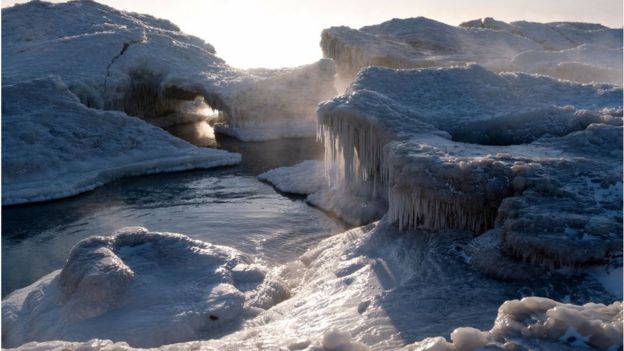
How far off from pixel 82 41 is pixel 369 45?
14.3 m

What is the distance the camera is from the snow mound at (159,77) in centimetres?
Result: 2256

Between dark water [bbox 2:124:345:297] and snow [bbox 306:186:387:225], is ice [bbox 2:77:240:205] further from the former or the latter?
snow [bbox 306:186:387:225]

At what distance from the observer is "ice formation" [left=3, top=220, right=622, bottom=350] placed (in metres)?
3.73

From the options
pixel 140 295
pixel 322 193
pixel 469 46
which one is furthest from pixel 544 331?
pixel 469 46

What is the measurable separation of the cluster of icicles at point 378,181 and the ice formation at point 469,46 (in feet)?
44.3

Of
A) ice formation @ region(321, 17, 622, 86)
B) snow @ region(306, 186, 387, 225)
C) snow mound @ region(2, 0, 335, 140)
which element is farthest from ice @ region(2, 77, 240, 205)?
ice formation @ region(321, 17, 622, 86)

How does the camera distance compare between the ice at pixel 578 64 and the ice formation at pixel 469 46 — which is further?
the ice formation at pixel 469 46

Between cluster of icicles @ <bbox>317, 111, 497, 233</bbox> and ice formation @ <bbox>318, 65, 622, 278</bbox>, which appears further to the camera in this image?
cluster of icicles @ <bbox>317, 111, 497, 233</bbox>

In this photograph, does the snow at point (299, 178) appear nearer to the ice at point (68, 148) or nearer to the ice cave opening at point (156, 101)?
the ice at point (68, 148)

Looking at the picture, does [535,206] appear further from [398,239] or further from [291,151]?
[291,151]

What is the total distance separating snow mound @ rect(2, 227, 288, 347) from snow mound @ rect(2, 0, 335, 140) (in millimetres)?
13423

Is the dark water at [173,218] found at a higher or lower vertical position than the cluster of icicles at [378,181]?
lower

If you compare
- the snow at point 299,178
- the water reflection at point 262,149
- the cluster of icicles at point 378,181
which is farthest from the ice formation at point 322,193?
the water reflection at point 262,149

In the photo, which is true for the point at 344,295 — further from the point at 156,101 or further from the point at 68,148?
the point at 156,101
